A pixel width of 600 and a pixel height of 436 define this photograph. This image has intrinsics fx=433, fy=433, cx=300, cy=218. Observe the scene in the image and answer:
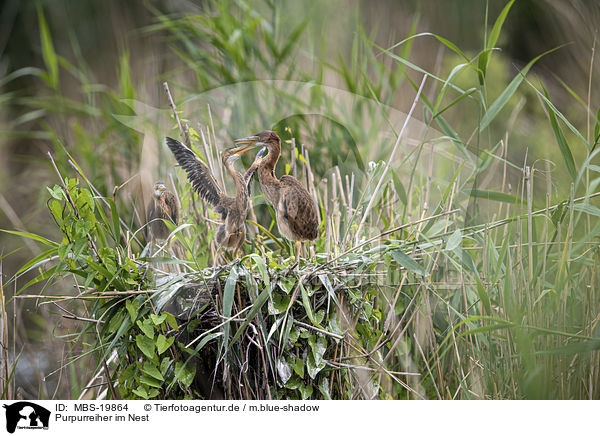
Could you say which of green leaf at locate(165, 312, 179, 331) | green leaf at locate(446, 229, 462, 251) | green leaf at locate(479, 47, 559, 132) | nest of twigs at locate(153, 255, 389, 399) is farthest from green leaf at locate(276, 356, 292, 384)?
green leaf at locate(479, 47, 559, 132)

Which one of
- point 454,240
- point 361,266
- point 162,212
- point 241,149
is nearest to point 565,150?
point 454,240

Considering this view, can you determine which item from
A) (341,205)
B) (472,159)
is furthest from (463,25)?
(341,205)

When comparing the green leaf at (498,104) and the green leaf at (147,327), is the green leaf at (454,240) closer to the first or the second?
the green leaf at (498,104)

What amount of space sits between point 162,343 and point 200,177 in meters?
0.20

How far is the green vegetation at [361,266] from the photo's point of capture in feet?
1.60

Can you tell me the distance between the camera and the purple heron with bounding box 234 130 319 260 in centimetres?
52

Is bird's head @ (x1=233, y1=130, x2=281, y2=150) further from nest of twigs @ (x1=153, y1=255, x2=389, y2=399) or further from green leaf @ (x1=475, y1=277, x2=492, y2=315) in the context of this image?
green leaf @ (x1=475, y1=277, x2=492, y2=315)

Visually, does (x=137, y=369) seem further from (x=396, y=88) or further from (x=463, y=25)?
(x=463, y=25)

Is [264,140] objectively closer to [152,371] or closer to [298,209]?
[298,209]

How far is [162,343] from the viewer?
47 centimetres

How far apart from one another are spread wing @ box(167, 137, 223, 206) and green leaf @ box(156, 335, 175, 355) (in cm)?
16

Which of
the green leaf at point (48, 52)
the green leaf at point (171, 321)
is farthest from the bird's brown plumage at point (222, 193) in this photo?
the green leaf at point (48, 52)
